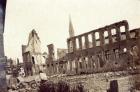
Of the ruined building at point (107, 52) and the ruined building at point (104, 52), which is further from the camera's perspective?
the ruined building at point (107, 52)

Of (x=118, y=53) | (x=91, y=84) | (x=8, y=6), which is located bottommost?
A: (x=91, y=84)

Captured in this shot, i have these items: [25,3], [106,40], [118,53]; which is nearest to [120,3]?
[25,3]

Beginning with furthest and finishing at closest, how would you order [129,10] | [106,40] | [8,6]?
1. [106,40]
2. [129,10]
3. [8,6]

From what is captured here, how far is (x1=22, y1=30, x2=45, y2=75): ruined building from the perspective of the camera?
288 cm

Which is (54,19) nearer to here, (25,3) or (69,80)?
(25,3)

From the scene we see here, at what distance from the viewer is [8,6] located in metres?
2.72

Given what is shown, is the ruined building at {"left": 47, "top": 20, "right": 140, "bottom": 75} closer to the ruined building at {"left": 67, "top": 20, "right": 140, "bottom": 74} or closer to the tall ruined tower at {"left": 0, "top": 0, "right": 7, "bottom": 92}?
the ruined building at {"left": 67, "top": 20, "right": 140, "bottom": 74}

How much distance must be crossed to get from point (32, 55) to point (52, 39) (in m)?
0.30

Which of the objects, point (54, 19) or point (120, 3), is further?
point (120, 3)

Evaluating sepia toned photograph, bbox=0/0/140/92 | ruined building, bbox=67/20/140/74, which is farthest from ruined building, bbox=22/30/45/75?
ruined building, bbox=67/20/140/74

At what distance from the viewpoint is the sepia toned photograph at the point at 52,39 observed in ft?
9.00

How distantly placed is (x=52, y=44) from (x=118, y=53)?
6.99 ft

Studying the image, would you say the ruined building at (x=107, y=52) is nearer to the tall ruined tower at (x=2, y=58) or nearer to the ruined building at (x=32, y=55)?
the ruined building at (x=32, y=55)

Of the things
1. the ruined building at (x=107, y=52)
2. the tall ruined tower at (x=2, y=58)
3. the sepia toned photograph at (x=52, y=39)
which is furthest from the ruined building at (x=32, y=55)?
the ruined building at (x=107, y=52)
